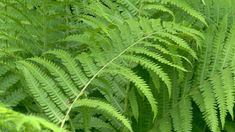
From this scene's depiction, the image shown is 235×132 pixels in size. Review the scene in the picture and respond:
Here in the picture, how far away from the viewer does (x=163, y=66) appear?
1.77 meters

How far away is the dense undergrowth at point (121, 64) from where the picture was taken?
155cm

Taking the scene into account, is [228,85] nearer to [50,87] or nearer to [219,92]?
[219,92]

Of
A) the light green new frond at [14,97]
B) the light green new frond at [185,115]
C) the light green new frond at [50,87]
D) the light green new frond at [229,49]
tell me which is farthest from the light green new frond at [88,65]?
the light green new frond at [229,49]

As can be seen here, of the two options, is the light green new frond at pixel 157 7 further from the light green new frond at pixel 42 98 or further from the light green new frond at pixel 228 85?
the light green new frond at pixel 42 98

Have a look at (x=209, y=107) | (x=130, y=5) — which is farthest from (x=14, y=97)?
(x=209, y=107)

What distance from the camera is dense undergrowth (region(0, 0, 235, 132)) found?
1.55 meters

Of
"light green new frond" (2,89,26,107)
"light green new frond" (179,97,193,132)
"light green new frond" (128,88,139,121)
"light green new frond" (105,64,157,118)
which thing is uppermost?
"light green new frond" (105,64,157,118)

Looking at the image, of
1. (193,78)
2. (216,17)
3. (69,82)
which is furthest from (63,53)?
(216,17)

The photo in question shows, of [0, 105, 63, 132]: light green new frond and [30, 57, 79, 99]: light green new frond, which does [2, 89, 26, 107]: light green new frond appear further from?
[0, 105, 63, 132]: light green new frond

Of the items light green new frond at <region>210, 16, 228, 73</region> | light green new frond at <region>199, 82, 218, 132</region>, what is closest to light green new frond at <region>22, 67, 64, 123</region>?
light green new frond at <region>199, 82, 218, 132</region>

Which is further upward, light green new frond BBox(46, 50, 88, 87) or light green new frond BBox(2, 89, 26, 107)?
light green new frond BBox(46, 50, 88, 87)

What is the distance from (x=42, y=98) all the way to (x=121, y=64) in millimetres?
296

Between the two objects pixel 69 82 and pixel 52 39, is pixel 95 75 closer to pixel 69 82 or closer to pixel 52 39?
pixel 69 82

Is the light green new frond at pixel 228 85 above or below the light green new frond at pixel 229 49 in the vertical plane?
below
